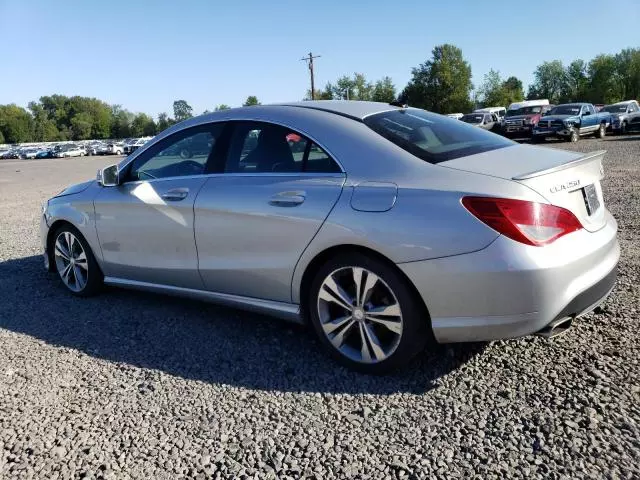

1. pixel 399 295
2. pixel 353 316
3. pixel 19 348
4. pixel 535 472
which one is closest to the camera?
pixel 535 472

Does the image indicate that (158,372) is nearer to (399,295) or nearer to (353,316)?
(353,316)

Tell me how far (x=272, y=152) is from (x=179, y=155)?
915mm

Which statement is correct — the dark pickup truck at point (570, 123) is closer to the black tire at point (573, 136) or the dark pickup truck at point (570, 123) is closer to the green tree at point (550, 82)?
the black tire at point (573, 136)

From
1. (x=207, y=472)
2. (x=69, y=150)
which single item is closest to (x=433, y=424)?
(x=207, y=472)

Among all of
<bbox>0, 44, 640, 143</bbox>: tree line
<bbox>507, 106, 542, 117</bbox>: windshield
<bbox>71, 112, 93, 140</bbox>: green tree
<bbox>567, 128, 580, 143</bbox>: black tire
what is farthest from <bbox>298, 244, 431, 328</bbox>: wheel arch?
<bbox>71, 112, 93, 140</bbox>: green tree

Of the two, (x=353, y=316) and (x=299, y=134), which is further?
(x=299, y=134)

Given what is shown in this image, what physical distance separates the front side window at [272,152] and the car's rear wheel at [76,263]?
1.77m

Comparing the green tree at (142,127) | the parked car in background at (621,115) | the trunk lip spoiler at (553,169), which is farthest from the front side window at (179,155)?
the green tree at (142,127)

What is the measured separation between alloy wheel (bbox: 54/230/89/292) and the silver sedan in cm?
67

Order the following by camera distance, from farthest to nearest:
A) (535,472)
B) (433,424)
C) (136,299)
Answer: (136,299)
(433,424)
(535,472)

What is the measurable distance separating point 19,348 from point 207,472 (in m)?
2.21

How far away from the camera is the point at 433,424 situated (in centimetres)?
263

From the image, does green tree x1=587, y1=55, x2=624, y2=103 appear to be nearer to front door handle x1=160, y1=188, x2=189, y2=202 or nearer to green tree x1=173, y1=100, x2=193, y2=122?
green tree x1=173, y1=100, x2=193, y2=122

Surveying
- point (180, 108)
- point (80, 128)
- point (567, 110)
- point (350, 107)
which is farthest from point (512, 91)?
point (350, 107)
